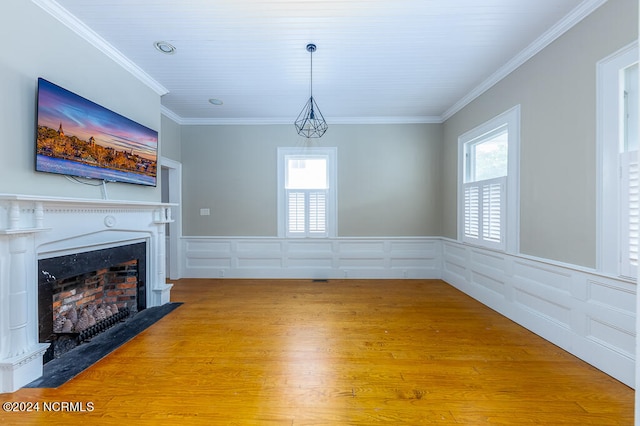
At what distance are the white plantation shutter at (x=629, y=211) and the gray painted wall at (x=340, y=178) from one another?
282cm

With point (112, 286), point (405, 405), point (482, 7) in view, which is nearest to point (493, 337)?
point (405, 405)

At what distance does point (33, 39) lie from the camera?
1.97 metres

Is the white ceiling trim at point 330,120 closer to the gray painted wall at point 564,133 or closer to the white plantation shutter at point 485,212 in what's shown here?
the white plantation shutter at point 485,212

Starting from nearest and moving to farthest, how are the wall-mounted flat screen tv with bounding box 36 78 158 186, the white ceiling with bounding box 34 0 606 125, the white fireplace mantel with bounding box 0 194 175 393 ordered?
1. the white fireplace mantel with bounding box 0 194 175 393
2. the wall-mounted flat screen tv with bounding box 36 78 158 186
3. the white ceiling with bounding box 34 0 606 125

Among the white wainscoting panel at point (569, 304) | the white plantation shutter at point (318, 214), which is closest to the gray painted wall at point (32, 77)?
the white plantation shutter at point (318, 214)

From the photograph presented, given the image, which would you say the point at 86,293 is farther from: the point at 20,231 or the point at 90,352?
the point at 20,231

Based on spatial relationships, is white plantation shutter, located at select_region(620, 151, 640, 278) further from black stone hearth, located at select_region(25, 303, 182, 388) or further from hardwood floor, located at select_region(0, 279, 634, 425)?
black stone hearth, located at select_region(25, 303, 182, 388)

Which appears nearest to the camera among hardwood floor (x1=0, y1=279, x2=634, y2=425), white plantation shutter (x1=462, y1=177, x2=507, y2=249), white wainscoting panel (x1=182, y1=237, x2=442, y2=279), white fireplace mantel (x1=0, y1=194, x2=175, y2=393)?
hardwood floor (x1=0, y1=279, x2=634, y2=425)

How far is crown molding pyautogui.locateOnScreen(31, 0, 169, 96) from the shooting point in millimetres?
2080

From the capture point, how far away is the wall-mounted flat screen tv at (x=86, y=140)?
201 cm

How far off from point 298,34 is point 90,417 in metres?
3.19

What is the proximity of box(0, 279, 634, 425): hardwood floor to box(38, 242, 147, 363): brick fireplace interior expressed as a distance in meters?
0.41

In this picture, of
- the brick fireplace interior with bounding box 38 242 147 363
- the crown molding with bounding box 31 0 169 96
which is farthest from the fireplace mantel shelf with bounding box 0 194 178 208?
the crown molding with bounding box 31 0 169 96

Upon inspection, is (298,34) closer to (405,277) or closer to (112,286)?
(112,286)
